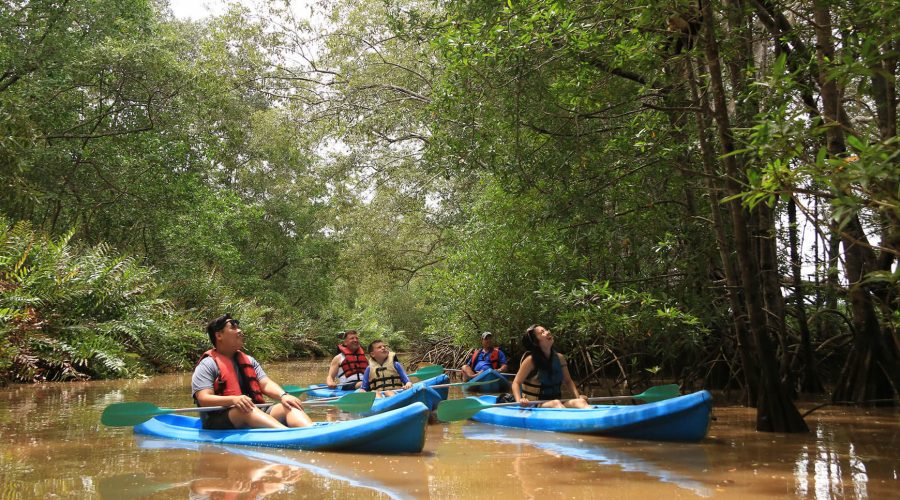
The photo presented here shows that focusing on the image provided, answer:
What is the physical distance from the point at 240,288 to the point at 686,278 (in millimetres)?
16925

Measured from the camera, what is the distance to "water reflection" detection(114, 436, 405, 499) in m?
4.35

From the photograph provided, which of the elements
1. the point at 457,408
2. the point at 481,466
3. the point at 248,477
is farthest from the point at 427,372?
the point at 248,477

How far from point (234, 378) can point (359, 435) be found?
1194 millimetres

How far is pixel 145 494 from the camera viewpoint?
4281 millimetres

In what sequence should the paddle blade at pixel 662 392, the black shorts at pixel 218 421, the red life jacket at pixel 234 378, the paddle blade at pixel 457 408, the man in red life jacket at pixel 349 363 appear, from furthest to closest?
the man in red life jacket at pixel 349 363 < the paddle blade at pixel 662 392 < the paddle blade at pixel 457 408 < the black shorts at pixel 218 421 < the red life jacket at pixel 234 378

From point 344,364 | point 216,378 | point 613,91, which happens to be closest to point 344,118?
point 344,364

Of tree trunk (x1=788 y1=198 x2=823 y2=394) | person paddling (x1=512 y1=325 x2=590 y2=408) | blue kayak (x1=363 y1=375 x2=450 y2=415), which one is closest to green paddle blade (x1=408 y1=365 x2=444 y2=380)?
blue kayak (x1=363 y1=375 x2=450 y2=415)

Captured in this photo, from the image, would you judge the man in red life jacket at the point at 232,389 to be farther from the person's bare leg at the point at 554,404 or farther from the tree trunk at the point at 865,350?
the tree trunk at the point at 865,350

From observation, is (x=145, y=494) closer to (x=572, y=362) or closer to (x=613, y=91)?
(x=613, y=91)

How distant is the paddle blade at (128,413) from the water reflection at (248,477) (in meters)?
0.88

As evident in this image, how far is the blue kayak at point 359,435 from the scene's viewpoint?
5398 millimetres

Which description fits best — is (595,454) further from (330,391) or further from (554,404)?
(330,391)

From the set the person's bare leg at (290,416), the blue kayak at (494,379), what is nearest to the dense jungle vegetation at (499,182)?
the blue kayak at (494,379)

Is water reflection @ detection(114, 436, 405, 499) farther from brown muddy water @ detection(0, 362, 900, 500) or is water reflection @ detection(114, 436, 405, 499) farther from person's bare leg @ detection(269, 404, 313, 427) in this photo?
person's bare leg @ detection(269, 404, 313, 427)
